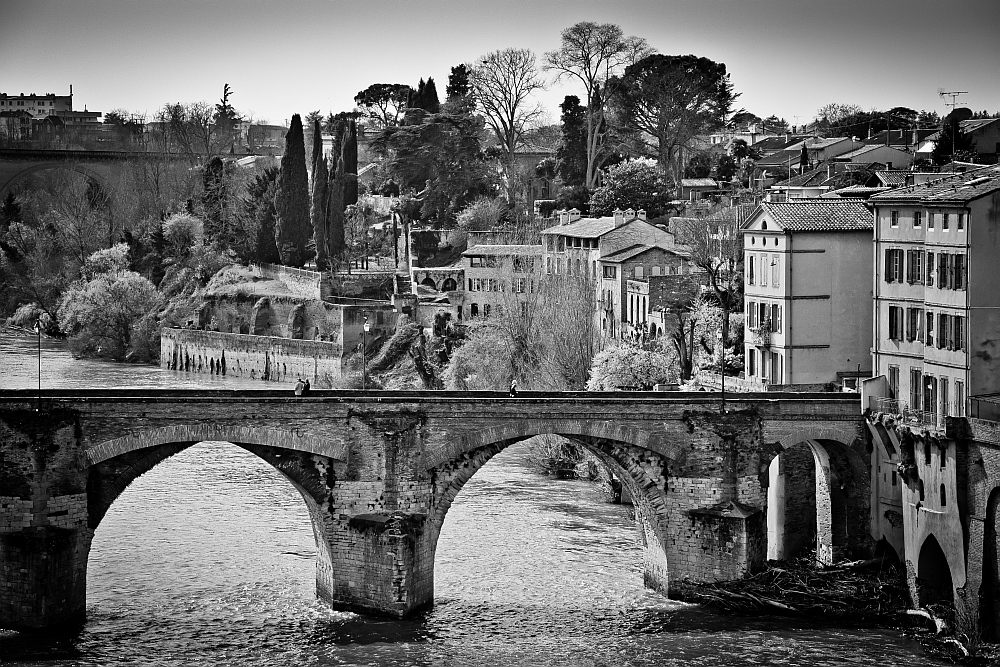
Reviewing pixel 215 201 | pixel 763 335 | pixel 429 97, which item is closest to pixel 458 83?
pixel 429 97

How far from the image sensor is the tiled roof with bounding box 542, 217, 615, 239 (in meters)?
76.9

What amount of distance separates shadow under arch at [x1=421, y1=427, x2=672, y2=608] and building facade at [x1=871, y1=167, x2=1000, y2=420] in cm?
633

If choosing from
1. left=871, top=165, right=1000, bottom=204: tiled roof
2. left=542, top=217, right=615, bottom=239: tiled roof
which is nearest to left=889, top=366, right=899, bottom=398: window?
left=871, top=165, right=1000, bottom=204: tiled roof

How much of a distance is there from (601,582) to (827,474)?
19.9ft

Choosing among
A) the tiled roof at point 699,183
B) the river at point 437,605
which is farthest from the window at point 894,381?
the tiled roof at point 699,183

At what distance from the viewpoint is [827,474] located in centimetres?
4381

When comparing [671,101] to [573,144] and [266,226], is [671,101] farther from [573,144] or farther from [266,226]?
[266,226]

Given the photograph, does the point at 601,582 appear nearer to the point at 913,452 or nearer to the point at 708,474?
the point at 708,474

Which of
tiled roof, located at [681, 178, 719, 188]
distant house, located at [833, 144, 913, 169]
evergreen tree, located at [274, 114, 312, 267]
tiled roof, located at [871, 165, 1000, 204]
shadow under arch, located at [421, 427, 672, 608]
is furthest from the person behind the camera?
evergreen tree, located at [274, 114, 312, 267]

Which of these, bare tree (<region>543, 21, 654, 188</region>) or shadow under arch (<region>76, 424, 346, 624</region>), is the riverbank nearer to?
shadow under arch (<region>76, 424, 346, 624</region>)

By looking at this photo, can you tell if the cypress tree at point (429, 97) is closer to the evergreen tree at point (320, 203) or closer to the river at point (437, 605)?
the evergreen tree at point (320, 203)

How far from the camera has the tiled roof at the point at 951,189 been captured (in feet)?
137

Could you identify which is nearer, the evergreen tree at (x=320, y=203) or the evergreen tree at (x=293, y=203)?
the evergreen tree at (x=293, y=203)

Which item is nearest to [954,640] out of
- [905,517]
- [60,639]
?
[905,517]
